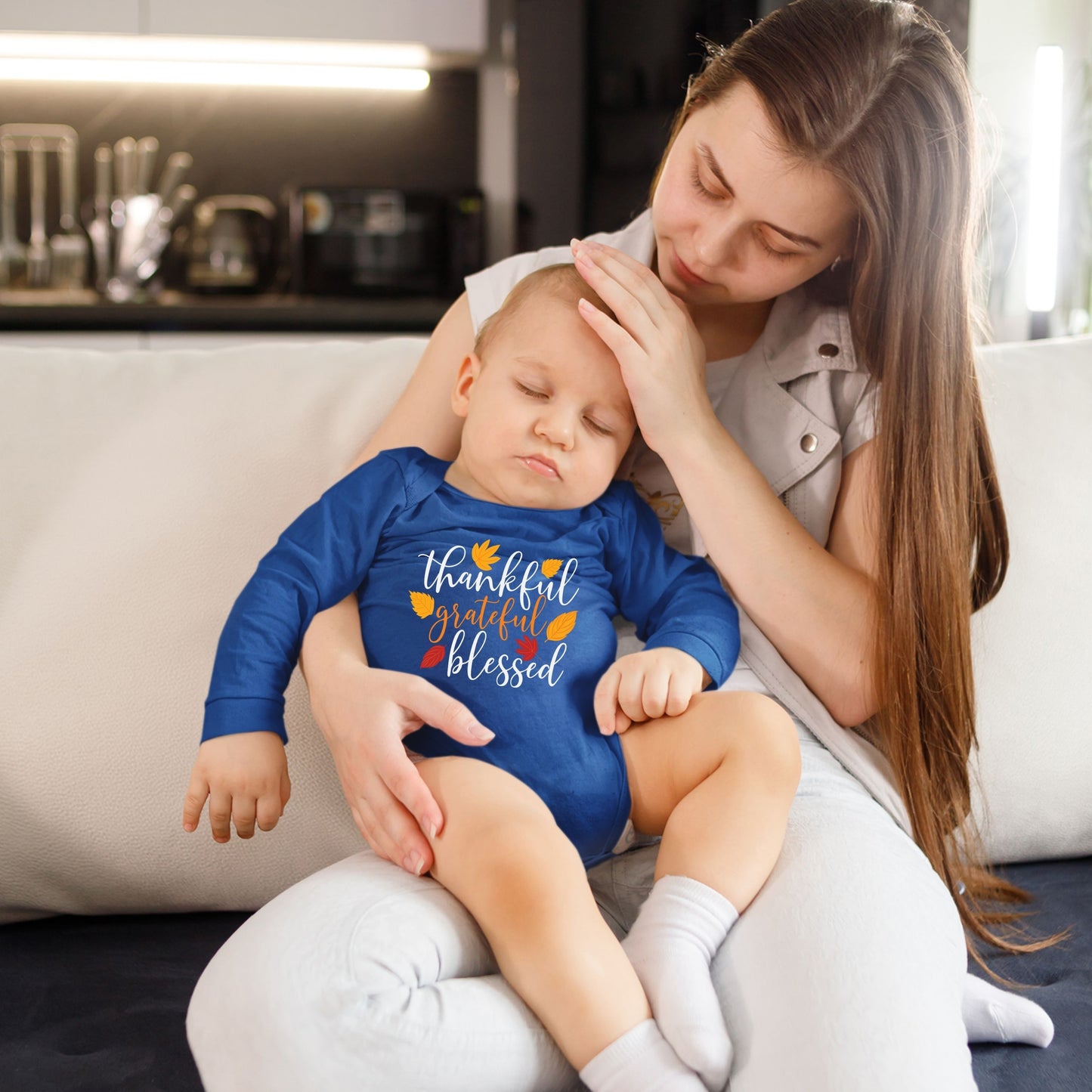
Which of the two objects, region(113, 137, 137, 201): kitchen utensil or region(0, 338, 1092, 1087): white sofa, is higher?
region(113, 137, 137, 201): kitchen utensil

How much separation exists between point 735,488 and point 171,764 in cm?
58

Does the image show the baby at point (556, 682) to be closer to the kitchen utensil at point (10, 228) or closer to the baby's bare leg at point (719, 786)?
the baby's bare leg at point (719, 786)

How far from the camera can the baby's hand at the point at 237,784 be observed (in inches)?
34.0

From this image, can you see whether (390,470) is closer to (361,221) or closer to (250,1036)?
(250,1036)

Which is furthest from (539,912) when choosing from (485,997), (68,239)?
(68,239)

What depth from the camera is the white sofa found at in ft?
3.43

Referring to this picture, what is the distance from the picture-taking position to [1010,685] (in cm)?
117

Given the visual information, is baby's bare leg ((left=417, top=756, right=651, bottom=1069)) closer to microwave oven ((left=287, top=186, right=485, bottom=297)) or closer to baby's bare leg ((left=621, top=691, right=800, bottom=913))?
baby's bare leg ((left=621, top=691, right=800, bottom=913))

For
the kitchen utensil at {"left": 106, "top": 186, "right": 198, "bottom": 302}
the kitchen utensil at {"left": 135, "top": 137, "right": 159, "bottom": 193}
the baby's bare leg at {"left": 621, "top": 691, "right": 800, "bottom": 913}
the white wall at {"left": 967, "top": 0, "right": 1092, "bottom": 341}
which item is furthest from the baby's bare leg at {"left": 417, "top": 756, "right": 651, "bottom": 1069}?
the kitchen utensil at {"left": 135, "top": 137, "right": 159, "bottom": 193}

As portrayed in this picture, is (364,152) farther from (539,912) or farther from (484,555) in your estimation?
(539,912)

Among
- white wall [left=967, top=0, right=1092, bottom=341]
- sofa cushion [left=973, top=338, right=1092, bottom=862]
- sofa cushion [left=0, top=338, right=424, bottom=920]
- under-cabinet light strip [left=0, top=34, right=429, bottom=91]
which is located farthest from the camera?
under-cabinet light strip [left=0, top=34, right=429, bottom=91]

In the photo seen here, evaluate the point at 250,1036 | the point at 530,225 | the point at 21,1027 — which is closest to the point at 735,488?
the point at 250,1036

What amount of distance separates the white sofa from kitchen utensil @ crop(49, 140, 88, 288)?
2339 mm

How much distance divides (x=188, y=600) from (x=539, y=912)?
53 centimetres
